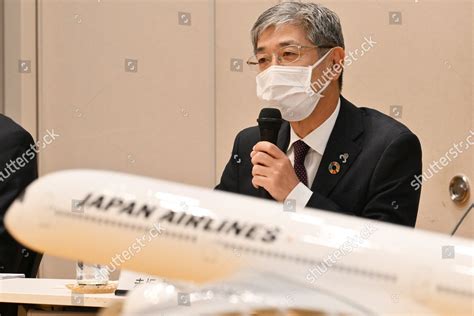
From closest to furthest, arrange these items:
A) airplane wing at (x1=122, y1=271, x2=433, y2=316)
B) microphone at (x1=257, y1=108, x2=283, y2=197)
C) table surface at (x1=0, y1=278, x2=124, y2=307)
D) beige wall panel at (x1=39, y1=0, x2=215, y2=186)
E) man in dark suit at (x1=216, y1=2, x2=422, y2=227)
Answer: airplane wing at (x1=122, y1=271, x2=433, y2=316), microphone at (x1=257, y1=108, x2=283, y2=197), man in dark suit at (x1=216, y1=2, x2=422, y2=227), table surface at (x1=0, y1=278, x2=124, y2=307), beige wall panel at (x1=39, y1=0, x2=215, y2=186)

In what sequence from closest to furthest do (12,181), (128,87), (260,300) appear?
(260,300), (12,181), (128,87)

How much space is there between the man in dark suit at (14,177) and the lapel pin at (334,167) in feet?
4.27

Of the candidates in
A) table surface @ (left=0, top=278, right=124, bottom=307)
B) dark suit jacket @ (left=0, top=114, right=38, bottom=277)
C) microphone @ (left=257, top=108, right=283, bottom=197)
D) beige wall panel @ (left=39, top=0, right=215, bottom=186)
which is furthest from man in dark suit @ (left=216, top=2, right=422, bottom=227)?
beige wall panel @ (left=39, top=0, right=215, bottom=186)

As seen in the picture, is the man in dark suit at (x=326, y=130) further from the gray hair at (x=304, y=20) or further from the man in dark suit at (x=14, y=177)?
the man in dark suit at (x=14, y=177)

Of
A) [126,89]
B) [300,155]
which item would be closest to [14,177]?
[300,155]

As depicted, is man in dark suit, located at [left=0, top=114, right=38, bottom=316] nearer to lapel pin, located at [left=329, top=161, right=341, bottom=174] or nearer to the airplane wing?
lapel pin, located at [left=329, top=161, right=341, bottom=174]

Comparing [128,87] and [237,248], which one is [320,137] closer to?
[237,248]

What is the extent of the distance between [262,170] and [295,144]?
0.36m

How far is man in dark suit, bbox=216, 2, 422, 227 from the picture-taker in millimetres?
2475

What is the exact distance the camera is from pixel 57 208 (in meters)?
1.02

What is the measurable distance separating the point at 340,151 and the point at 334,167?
59 mm

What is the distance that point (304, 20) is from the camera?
257cm

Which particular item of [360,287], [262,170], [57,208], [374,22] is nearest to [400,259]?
[360,287]

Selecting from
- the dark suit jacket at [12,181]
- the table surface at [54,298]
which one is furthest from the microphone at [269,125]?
the dark suit jacket at [12,181]
